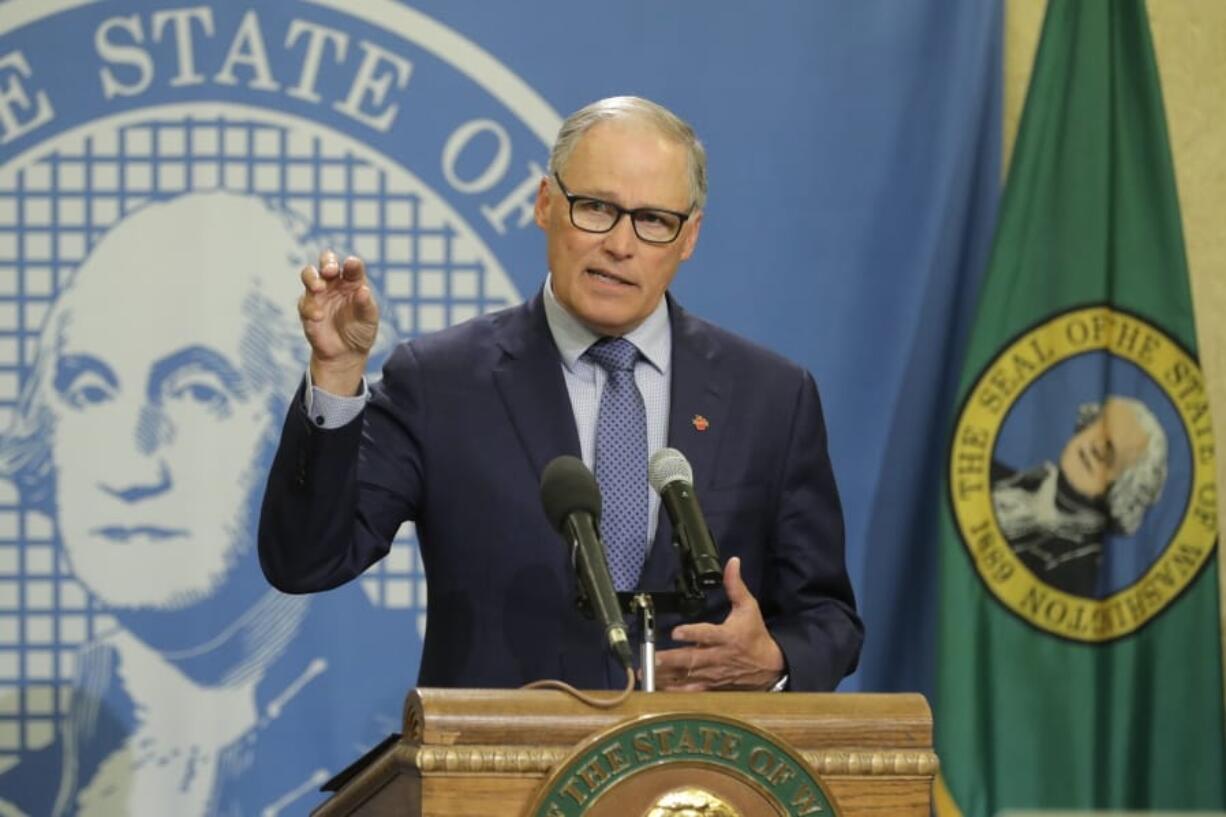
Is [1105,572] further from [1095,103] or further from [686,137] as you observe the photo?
[686,137]

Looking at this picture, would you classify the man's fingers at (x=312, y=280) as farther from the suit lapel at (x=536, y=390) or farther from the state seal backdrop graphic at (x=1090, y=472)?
the state seal backdrop graphic at (x=1090, y=472)

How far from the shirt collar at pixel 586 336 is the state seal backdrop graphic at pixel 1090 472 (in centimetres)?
126

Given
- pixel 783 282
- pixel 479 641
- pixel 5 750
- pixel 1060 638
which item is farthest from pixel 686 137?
pixel 5 750

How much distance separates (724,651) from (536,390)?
67 centimetres

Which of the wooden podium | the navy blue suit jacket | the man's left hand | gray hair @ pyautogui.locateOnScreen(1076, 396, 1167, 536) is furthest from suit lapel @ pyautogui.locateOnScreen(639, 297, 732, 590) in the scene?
gray hair @ pyautogui.locateOnScreen(1076, 396, 1167, 536)

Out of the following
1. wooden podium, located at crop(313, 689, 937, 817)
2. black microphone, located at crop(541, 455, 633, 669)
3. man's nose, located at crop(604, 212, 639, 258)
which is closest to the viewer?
wooden podium, located at crop(313, 689, 937, 817)

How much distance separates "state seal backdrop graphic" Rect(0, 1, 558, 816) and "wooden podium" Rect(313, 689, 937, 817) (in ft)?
6.91

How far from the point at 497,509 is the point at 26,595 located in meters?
1.56

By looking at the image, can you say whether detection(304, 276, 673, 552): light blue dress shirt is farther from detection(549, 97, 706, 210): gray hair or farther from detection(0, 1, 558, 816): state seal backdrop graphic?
detection(0, 1, 558, 816): state seal backdrop graphic

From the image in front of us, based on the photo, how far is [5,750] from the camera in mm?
3861

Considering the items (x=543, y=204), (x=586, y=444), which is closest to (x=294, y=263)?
(x=543, y=204)

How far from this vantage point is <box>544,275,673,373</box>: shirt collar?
9.12 feet

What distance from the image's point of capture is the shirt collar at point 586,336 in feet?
9.12

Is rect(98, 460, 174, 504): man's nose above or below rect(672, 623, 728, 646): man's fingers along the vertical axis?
above
